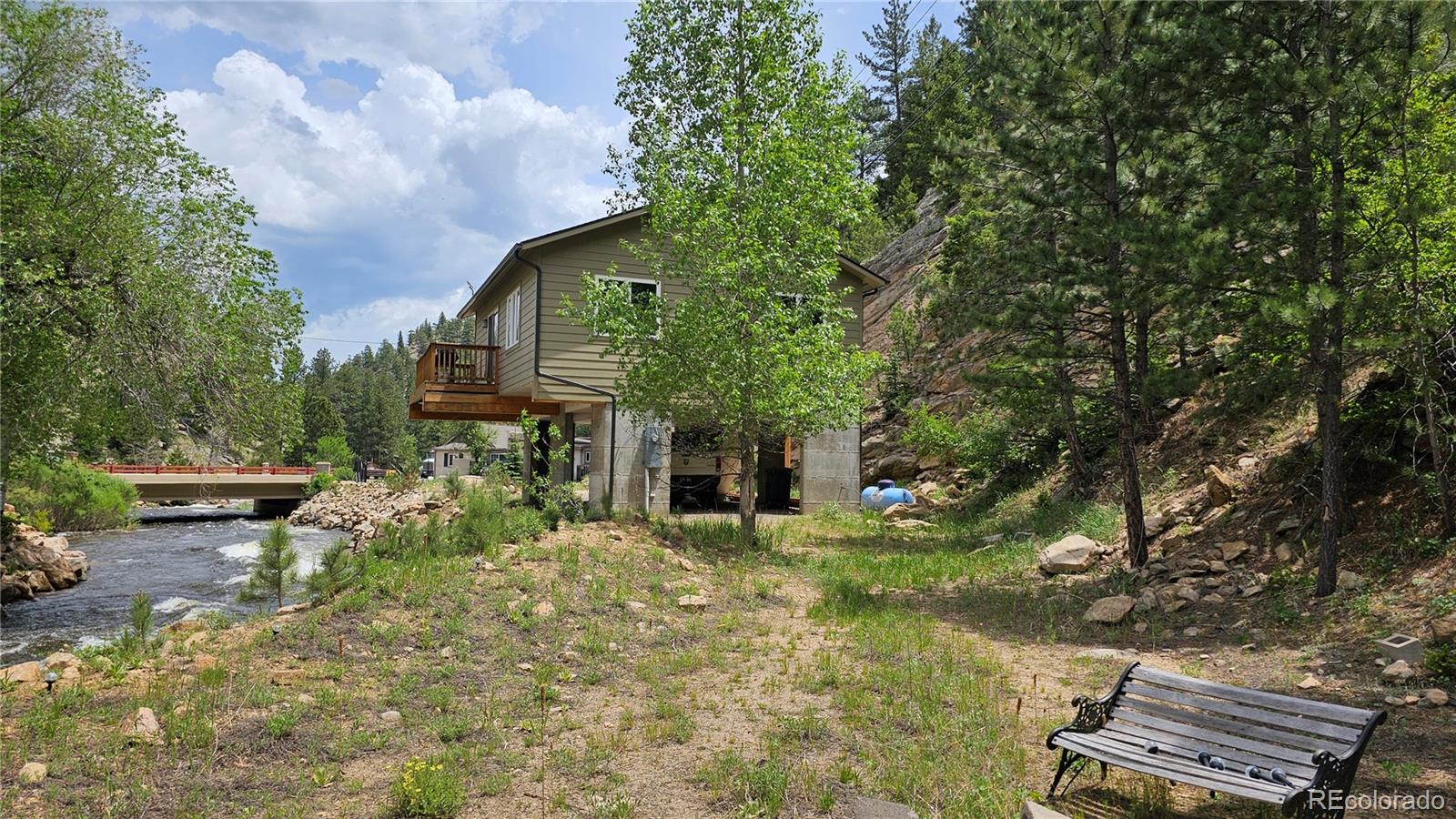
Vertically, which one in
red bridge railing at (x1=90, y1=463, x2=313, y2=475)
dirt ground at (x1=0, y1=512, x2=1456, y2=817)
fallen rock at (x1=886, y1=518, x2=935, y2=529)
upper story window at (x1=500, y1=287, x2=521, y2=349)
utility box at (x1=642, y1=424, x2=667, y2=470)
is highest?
upper story window at (x1=500, y1=287, x2=521, y2=349)

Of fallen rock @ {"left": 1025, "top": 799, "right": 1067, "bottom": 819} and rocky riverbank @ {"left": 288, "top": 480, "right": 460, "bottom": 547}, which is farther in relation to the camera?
rocky riverbank @ {"left": 288, "top": 480, "right": 460, "bottom": 547}

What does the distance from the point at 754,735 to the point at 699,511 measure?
14.8 meters

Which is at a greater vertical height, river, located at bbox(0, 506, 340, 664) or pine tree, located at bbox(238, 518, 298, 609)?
pine tree, located at bbox(238, 518, 298, 609)

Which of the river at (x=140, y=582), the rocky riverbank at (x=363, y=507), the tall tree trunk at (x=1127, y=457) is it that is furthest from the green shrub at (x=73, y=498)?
the tall tree trunk at (x=1127, y=457)

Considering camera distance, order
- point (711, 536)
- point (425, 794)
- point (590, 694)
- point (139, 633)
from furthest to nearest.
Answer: point (711, 536) < point (139, 633) < point (590, 694) < point (425, 794)

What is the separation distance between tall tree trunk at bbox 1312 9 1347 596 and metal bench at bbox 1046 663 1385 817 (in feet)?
13.1

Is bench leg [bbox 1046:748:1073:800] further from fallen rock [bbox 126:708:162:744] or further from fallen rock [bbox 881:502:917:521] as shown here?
fallen rock [bbox 881:502:917:521]

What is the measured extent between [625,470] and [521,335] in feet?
13.2

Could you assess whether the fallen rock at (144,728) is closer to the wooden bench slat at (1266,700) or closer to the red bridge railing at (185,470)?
the wooden bench slat at (1266,700)

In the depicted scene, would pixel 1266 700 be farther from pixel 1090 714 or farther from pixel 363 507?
pixel 363 507

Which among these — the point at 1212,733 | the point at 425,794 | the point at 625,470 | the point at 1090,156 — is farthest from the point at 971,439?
the point at 425,794

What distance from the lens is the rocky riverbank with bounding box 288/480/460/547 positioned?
22578mm

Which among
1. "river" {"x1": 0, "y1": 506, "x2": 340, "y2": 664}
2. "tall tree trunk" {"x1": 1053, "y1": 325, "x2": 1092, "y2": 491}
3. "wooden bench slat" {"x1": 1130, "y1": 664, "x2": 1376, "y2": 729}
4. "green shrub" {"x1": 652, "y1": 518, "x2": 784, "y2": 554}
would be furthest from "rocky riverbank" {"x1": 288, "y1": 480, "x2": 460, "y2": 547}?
"wooden bench slat" {"x1": 1130, "y1": 664, "x2": 1376, "y2": 729}

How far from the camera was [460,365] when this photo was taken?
19328 millimetres
